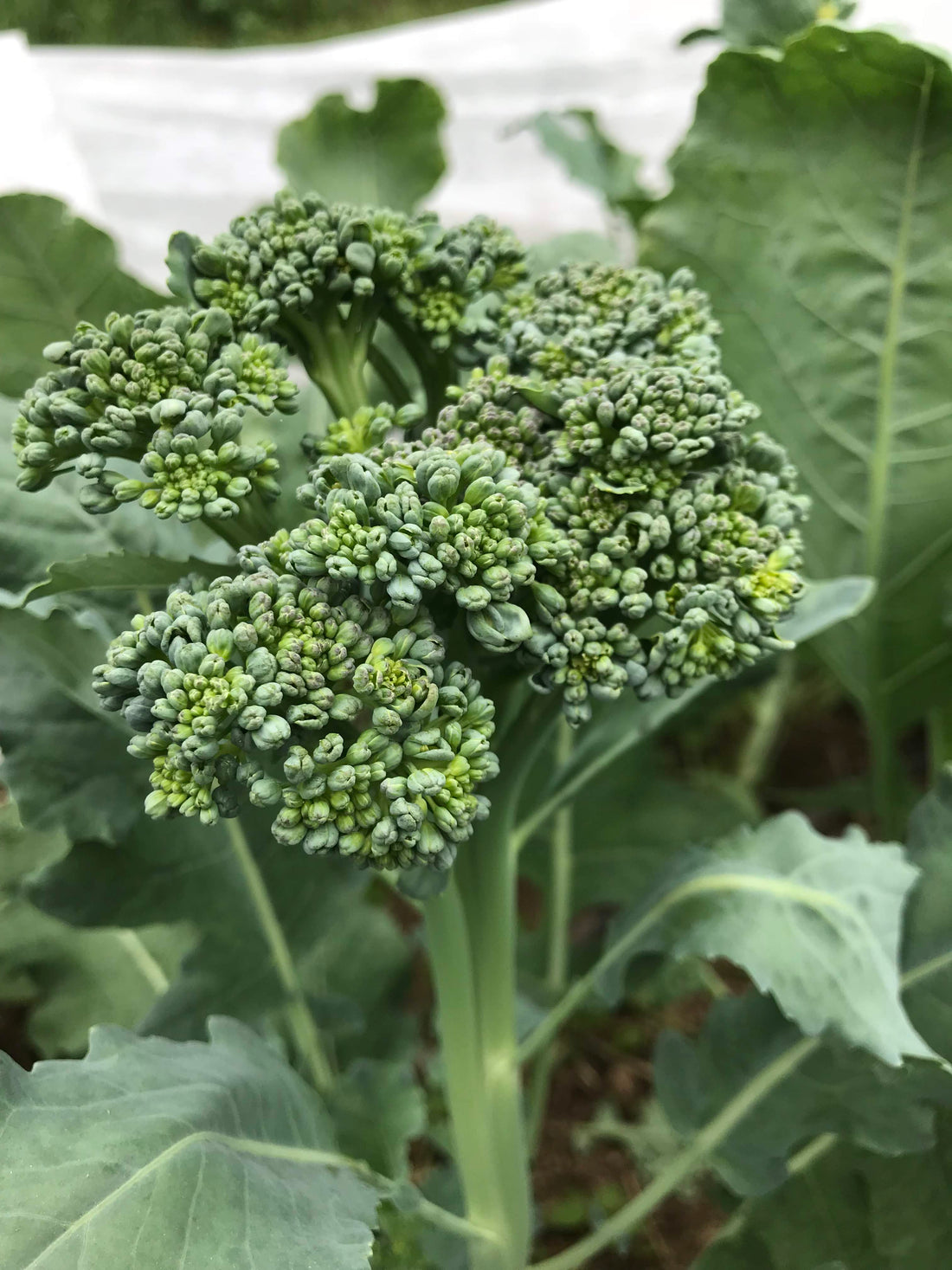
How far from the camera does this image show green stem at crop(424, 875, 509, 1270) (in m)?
0.71

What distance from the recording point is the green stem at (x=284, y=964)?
850 mm

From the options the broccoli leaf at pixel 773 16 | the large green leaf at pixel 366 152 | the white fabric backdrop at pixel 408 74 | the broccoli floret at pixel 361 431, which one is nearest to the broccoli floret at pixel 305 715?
the broccoli floret at pixel 361 431

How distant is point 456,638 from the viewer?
0.62 metres

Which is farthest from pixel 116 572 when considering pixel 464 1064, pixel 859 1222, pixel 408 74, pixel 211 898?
pixel 408 74

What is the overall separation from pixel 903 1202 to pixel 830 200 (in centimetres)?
86

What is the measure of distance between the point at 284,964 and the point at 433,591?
1.52 ft

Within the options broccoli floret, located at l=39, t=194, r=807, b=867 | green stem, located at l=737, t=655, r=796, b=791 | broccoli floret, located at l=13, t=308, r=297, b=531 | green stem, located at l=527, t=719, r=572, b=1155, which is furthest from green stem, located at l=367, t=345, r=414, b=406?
green stem, located at l=737, t=655, r=796, b=791

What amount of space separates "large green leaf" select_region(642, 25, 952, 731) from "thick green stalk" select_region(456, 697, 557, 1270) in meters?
0.47

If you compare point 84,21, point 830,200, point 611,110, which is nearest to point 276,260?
point 830,200

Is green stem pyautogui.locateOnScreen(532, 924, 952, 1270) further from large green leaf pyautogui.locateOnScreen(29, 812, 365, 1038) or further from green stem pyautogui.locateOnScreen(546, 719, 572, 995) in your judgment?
large green leaf pyautogui.locateOnScreen(29, 812, 365, 1038)

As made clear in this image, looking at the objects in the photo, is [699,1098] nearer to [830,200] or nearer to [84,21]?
[830,200]

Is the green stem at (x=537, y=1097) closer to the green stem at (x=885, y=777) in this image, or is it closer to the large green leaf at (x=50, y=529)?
the green stem at (x=885, y=777)

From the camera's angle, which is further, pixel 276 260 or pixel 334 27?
pixel 334 27

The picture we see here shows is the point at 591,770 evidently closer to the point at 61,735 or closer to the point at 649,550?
the point at 649,550
